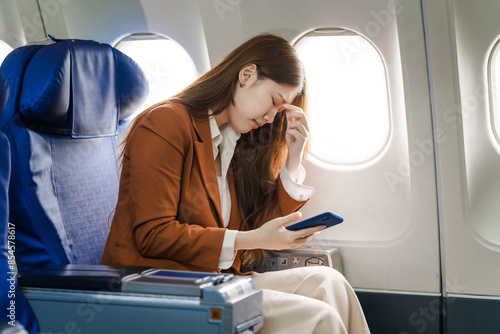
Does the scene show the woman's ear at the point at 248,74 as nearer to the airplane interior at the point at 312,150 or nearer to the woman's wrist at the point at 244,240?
the airplane interior at the point at 312,150

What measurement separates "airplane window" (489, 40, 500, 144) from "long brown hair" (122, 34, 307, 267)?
0.87m

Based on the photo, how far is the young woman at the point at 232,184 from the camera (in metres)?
2.07

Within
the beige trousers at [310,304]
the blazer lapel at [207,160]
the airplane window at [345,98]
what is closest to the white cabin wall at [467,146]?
the airplane window at [345,98]

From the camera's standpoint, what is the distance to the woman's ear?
2320 millimetres

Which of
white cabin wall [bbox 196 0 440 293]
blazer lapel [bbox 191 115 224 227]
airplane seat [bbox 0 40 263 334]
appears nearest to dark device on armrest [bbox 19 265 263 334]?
airplane seat [bbox 0 40 263 334]

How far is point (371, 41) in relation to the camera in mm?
2725

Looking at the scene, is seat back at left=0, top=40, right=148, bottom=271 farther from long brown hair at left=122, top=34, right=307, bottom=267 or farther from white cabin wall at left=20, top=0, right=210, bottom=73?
white cabin wall at left=20, top=0, right=210, bottom=73

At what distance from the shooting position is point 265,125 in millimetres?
2619

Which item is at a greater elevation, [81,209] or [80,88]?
[80,88]

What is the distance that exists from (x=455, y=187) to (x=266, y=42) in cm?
108

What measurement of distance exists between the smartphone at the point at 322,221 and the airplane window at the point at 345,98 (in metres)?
0.96

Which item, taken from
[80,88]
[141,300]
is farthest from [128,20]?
[141,300]

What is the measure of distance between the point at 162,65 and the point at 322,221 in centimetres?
174

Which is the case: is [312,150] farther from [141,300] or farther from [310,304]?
[141,300]
